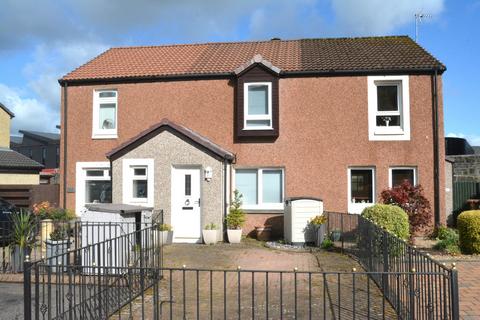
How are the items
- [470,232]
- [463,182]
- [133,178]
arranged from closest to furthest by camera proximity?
[470,232] < [133,178] < [463,182]

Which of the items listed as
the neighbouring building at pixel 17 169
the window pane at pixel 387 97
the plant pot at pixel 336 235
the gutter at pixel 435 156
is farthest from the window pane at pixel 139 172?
the neighbouring building at pixel 17 169

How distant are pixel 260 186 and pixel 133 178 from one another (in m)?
4.05

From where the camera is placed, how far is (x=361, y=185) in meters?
15.2

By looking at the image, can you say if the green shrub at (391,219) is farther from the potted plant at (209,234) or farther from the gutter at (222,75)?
the gutter at (222,75)

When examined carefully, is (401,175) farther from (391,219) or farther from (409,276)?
(409,276)

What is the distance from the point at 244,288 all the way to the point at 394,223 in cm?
466

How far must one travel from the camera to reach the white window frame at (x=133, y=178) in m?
14.2

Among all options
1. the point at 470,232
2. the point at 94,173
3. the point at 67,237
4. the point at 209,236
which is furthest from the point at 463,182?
the point at 67,237

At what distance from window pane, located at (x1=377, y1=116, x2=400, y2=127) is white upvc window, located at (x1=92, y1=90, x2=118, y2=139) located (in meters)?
9.01

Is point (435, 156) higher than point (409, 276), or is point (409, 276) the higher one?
point (435, 156)

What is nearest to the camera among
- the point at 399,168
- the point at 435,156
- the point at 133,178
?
the point at 133,178

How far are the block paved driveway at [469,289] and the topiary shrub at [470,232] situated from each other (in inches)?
30.5

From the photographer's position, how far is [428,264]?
217 inches

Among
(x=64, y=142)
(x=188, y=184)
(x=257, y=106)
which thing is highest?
(x=257, y=106)
